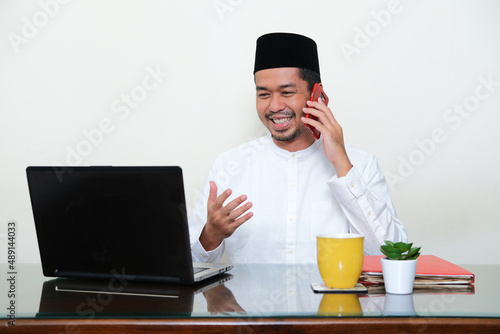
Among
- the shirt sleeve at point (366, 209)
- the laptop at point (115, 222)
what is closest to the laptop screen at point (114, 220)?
the laptop at point (115, 222)

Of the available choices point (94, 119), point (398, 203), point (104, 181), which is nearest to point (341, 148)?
point (398, 203)

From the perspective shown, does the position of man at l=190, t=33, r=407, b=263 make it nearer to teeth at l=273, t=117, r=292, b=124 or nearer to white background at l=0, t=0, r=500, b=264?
teeth at l=273, t=117, r=292, b=124

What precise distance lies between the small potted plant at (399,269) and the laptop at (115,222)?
17.6 inches

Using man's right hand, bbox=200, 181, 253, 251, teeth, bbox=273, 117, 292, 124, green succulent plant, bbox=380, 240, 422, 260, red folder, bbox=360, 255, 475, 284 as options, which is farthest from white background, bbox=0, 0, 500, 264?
green succulent plant, bbox=380, 240, 422, 260

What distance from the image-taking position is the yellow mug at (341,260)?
1151mm

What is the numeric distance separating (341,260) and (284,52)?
1.28m

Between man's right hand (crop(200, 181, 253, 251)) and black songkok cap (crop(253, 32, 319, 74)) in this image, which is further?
black songkok cap (crop(253, 32, 319, 74))

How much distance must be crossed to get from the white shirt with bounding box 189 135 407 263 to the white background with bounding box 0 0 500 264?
1.05ft

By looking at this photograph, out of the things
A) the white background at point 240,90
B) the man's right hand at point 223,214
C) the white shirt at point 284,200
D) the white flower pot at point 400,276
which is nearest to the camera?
the white flower pot at point 400,276

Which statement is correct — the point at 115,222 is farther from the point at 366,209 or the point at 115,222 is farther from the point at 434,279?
the point at 366,209

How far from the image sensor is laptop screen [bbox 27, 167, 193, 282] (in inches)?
46.6

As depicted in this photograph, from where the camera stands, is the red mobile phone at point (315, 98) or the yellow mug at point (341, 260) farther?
the red mobile phone at point (315, 98)

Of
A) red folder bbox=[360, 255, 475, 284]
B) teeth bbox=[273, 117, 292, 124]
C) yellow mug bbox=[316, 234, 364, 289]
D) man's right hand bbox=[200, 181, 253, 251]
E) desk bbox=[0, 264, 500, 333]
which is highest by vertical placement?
teeth bbox=[273, 117, 292, 124]

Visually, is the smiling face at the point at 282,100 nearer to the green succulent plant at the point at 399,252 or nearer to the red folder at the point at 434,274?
the red folder at the point at 434,274
